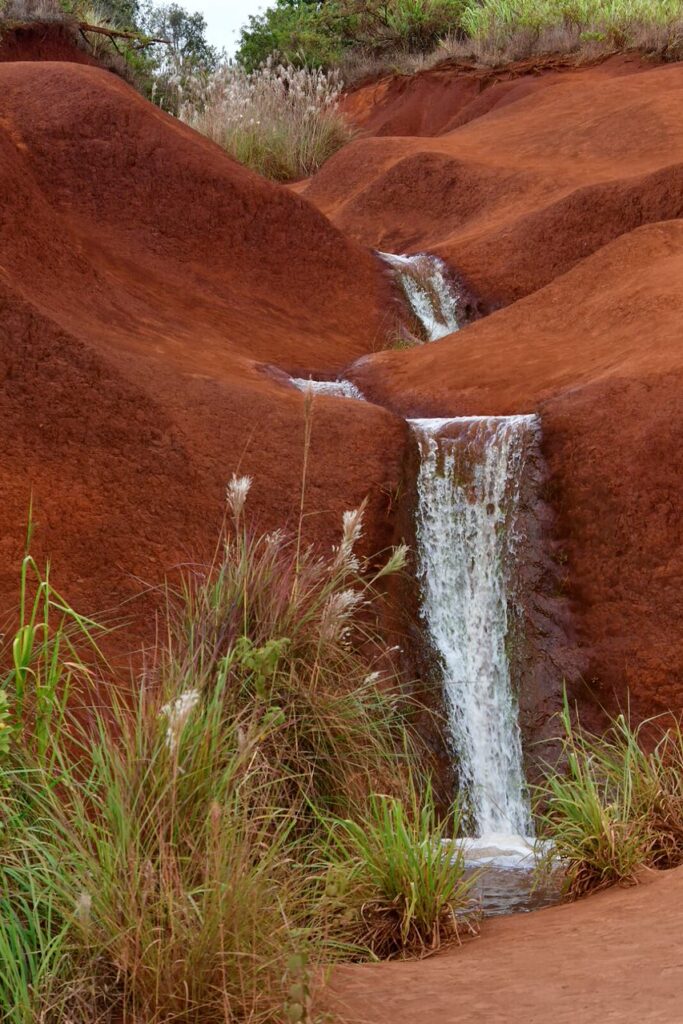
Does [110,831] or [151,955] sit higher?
[110,831]

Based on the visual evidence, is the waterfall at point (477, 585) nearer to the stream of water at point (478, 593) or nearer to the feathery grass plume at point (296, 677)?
the stream of water at point (478, 593)

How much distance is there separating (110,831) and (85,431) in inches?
153

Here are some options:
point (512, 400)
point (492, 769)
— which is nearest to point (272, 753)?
point (492, 769)

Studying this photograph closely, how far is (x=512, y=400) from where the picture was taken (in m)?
8.48

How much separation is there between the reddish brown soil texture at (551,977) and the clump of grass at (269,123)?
1660 cm

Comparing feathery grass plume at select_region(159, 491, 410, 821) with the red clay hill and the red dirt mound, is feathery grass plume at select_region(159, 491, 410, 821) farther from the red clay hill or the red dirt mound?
the red dirt mound

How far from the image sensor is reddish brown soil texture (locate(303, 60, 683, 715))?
283 inches

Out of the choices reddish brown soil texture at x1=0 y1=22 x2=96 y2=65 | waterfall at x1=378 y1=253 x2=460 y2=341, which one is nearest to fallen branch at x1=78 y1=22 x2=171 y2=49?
reddish brown soil texture at x1=0 y1=22 x2=96 y2=65

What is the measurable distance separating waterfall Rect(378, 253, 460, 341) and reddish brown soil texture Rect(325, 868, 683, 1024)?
31.0 ft

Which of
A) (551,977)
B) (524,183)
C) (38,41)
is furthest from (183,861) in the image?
(38,41)

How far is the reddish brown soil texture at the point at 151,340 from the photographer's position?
6.47m

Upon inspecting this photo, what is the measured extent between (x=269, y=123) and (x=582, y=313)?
36.8ft

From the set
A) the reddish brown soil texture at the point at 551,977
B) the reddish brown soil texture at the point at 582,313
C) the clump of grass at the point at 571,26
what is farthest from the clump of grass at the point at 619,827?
the clump of grass at the point at 571,26

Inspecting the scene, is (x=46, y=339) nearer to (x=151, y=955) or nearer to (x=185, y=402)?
(x=185, y=402)
